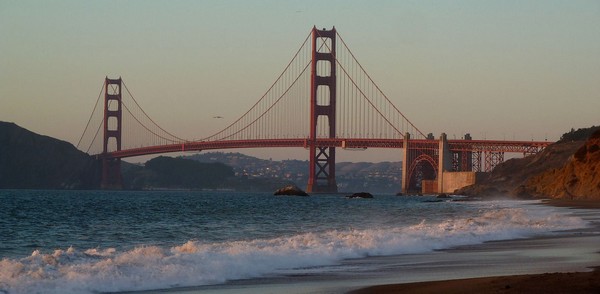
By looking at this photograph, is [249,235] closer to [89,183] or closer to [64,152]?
[89,183]

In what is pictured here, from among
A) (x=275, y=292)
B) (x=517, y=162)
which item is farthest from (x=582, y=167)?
(x=275, y=292)

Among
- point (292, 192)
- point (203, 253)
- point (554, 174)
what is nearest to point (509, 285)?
point (203, 253)

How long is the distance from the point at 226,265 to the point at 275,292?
277 centimetres

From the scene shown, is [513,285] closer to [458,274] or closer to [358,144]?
[458,274]

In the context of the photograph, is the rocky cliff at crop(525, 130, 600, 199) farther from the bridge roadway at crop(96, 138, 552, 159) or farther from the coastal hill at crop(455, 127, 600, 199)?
the bridge roadway at crop(96, 138, 552, 159)

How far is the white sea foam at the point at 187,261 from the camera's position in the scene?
1466 centimetres

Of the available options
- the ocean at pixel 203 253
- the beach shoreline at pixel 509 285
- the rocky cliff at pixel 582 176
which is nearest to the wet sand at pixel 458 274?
the beach shoreline at pixel 509 285

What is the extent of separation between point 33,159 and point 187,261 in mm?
165686

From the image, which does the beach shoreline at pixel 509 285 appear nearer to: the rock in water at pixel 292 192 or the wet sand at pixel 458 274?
the wet sand at pixel 458 274

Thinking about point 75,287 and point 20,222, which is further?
point 20,222

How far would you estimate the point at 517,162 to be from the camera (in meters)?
110

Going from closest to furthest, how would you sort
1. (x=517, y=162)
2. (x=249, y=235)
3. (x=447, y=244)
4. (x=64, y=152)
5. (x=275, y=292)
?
(x=275, y=292)
(x=447, y=244)
(x=249, y=235)
(x=517, y=162)
(x=64, y=152)

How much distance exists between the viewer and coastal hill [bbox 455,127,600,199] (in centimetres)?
6506

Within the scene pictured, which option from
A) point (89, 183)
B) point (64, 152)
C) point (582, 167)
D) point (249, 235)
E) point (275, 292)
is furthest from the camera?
point (64, 152)
